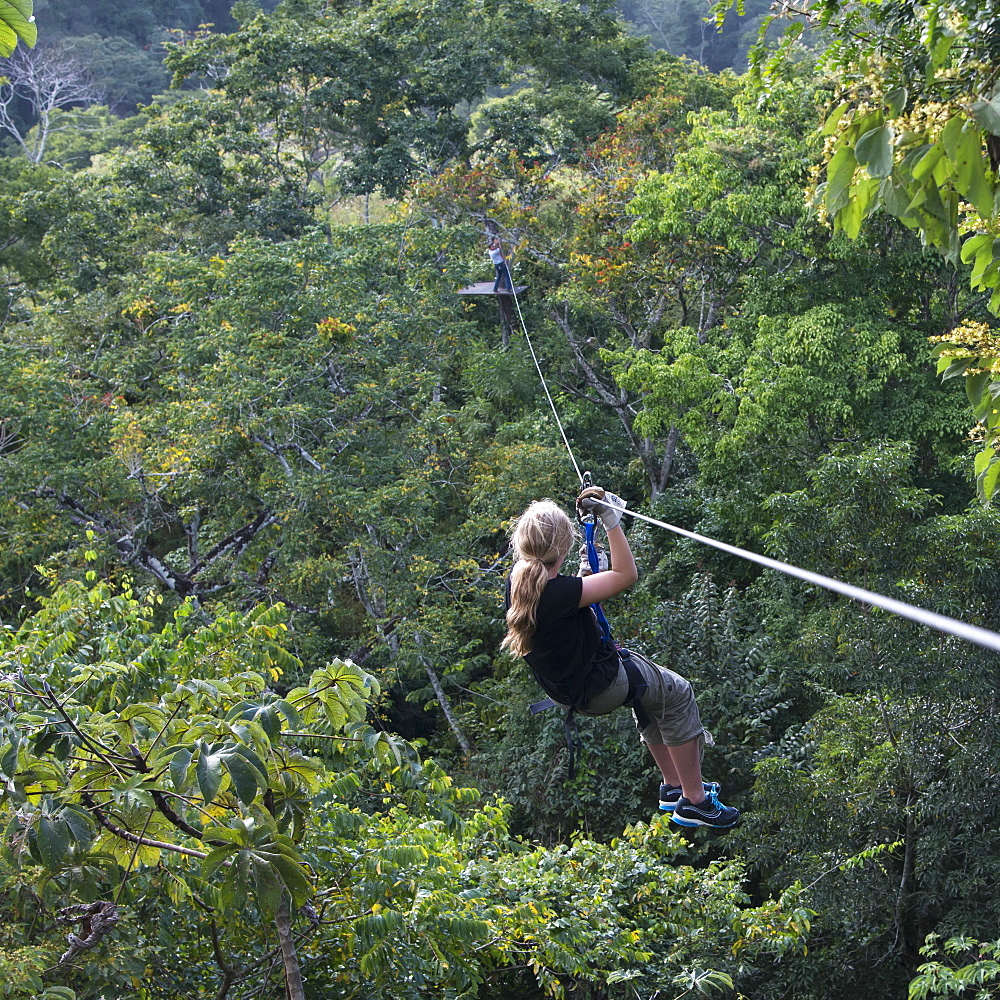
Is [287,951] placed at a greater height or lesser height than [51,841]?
lesser

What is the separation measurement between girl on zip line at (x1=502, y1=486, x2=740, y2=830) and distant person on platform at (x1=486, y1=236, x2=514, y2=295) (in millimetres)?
11660

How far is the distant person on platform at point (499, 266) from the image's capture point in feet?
47.4

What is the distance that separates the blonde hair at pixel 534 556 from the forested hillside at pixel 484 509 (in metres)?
0.52

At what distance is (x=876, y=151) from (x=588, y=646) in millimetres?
1641

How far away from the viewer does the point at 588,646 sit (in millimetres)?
2979

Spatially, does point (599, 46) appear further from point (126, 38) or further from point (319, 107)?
point (126, 38)

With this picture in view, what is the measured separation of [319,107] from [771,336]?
868 centimetres

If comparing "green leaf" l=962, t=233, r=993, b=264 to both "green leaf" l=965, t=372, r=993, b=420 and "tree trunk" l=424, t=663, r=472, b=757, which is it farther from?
Answer: "tree trunk" l=424, t=663, r=472, b=757

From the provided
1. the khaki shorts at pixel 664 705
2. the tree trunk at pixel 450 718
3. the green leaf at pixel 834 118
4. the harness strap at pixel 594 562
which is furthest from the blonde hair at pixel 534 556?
the tree trunk at pixel 450 718

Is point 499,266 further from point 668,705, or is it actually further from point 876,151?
point 876,151

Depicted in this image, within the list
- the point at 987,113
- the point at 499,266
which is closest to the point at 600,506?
the point at 987,113

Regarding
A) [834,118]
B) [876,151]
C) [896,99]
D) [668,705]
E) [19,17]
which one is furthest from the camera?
[668,705]

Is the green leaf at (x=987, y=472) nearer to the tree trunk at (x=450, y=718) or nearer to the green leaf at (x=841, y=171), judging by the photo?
the green leaf at (x=841, y=171)

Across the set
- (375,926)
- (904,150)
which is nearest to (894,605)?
(904,150)
